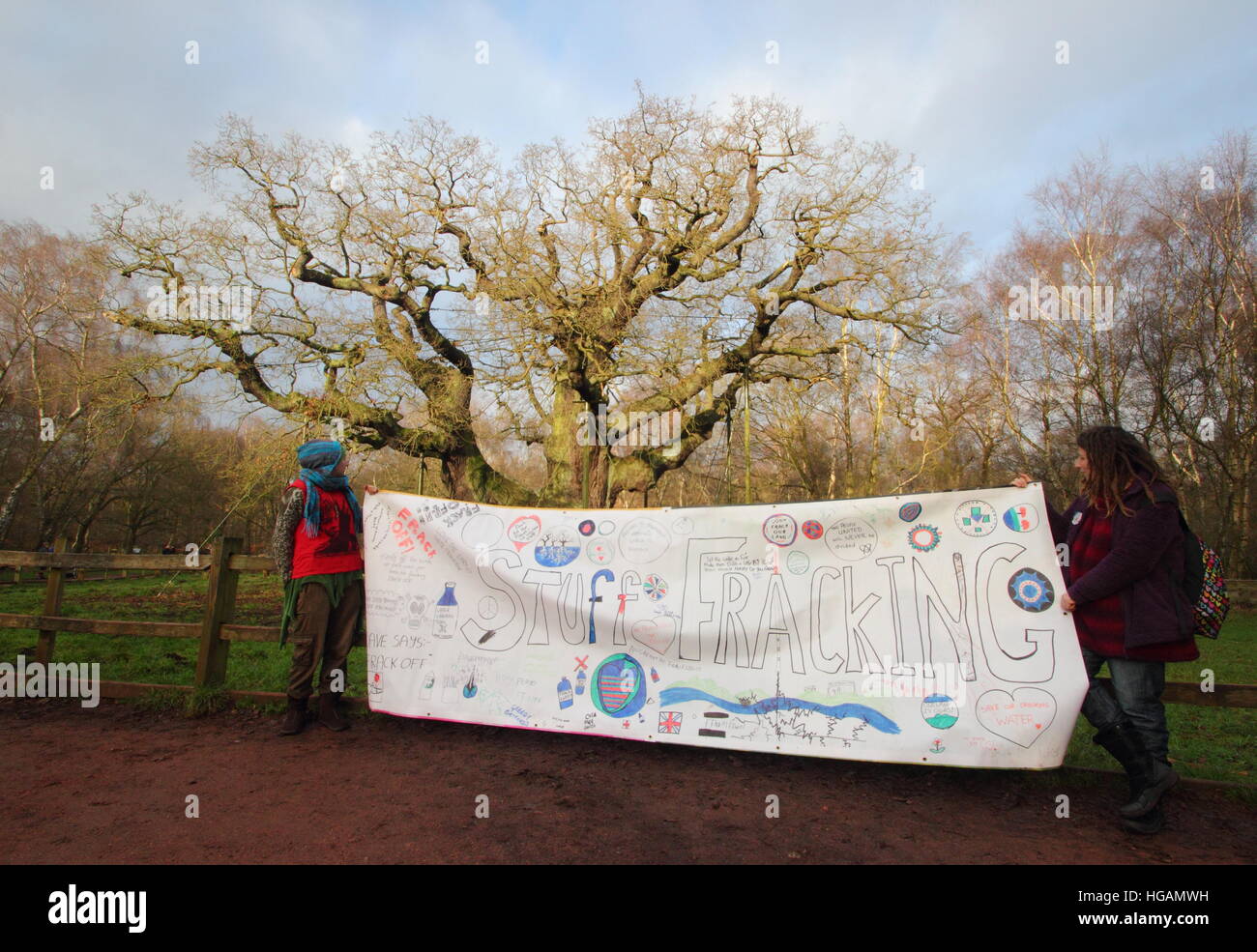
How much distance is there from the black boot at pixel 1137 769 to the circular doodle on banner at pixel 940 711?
2.41 ft

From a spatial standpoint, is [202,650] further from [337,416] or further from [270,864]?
[337,416]

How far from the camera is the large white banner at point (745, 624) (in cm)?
366

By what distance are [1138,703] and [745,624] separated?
2052 millimetres

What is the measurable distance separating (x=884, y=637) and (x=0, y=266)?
1488 inches

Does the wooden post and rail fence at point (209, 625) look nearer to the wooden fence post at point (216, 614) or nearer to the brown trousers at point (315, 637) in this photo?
the wooden fence post at point (216, 614)

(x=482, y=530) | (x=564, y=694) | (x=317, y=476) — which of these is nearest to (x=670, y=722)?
(x=564, y=694)

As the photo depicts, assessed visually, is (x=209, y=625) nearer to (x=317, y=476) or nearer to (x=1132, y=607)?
(x=317, y=476)

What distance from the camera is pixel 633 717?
4.24m

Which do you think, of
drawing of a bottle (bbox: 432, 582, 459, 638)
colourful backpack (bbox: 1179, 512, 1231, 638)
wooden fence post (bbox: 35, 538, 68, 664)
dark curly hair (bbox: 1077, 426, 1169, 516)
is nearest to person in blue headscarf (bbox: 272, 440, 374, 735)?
drawing of a bottle (bbox: 432, 582, 459, 638)

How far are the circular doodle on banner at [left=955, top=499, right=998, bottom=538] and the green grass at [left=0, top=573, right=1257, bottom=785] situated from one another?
5.23 ft

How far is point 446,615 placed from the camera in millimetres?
4883

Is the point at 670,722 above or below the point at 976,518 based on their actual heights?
below

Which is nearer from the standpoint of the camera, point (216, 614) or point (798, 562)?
point (798, 562)

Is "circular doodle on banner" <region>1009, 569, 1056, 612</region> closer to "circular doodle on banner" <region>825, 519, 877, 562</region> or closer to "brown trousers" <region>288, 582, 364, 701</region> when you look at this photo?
"circular doodle on banner" <region>825, 519, 877, 562</region>
